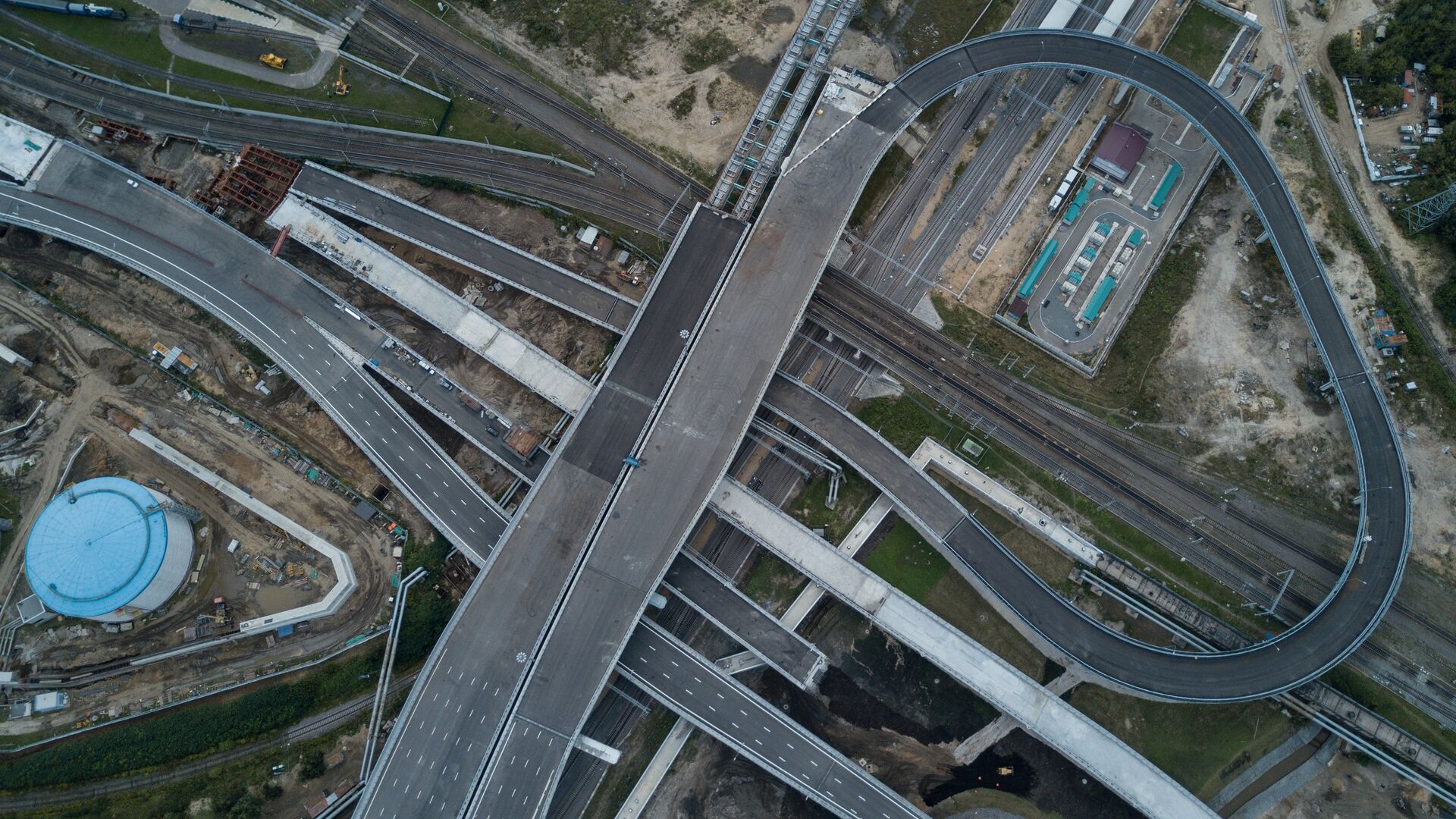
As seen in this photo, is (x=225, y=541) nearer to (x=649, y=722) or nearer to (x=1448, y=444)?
(x=649, y=722)

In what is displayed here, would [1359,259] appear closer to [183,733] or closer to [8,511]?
[183,733]

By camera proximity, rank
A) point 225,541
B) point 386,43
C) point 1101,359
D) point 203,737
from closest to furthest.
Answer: point 203,737 < point 225,541 < point 1101,359 < point 386,43

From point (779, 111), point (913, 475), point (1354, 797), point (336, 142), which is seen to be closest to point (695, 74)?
point (779, 111)

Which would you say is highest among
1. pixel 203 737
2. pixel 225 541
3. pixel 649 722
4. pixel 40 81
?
pixel 40 81

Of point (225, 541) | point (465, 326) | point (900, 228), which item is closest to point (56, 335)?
point (225, 541)

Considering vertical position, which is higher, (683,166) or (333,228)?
(683,166)

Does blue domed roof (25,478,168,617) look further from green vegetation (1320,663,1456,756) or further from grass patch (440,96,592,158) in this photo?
green vegetation (1320,663,1456,756)
